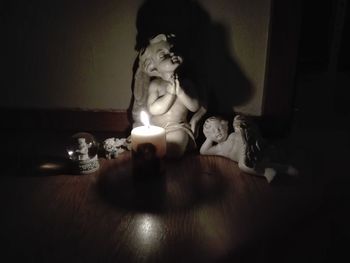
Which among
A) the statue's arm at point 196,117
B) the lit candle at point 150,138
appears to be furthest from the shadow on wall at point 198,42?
the lit candle at point 150,138

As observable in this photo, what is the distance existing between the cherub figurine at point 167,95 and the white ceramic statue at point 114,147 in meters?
0.07

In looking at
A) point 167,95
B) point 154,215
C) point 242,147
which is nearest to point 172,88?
point 167,95

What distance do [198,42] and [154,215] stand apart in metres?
0.56

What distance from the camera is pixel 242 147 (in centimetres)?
97

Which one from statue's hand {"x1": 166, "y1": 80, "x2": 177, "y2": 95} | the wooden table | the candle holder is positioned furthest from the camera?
statue's hand {"x1": 166, "y1": 80, "x2": 177, "y2": 95}

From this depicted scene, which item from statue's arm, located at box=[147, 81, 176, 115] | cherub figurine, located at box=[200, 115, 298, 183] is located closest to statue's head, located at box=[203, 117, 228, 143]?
cherub figurine, located at box=[200, 115, 298, 183]

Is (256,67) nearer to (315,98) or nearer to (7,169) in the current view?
(315,98)

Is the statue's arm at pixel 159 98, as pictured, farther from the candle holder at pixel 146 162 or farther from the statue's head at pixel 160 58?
the candle holder at pixel 146 162

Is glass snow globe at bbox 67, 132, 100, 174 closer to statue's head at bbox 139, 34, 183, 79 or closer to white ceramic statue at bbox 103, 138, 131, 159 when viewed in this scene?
white ceramic statue at bbox 103, 138, 131, 159

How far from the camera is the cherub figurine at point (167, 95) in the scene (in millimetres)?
1005

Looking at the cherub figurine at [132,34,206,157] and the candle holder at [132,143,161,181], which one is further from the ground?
the cherub figurine at [132,34,206,157]

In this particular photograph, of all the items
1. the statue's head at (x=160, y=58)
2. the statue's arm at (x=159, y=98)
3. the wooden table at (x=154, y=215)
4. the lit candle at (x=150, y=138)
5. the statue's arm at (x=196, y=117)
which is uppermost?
the statue's head at (x=160, y=58)

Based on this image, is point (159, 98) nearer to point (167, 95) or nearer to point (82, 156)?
point (167, 95)

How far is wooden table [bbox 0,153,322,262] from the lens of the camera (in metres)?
0.68
